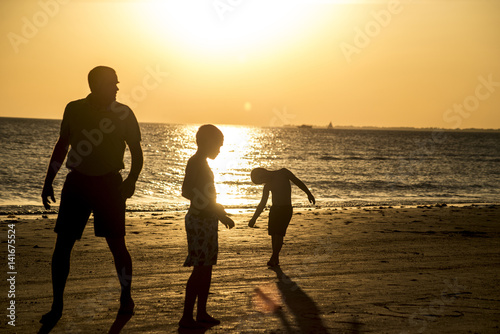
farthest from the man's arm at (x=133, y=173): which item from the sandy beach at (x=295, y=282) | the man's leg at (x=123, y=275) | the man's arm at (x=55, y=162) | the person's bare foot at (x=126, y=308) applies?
the sandy beach at (x=295, y=282)

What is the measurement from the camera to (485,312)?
18.3 ft

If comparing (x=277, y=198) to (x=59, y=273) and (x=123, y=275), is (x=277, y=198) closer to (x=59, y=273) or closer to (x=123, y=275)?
(x=123, y=275)

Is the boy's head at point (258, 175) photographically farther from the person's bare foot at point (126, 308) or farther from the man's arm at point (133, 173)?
the person's bare foot at point (126, 308)

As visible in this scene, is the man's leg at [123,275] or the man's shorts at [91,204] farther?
the man's leg at [123,275]

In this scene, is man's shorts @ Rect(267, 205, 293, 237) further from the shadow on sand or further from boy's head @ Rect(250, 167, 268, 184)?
the shadow on sand

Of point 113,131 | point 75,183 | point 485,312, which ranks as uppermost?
point 113,131

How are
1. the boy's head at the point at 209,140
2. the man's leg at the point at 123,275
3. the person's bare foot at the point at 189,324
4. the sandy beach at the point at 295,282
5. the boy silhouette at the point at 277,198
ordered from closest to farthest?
the person's bare foot at the point at 189,324, the boy's head at the point at 209,140, the sandy beach at the point at 295,282, the man's leg at the point at 123,275, the boy silhouette at the point at 277,198

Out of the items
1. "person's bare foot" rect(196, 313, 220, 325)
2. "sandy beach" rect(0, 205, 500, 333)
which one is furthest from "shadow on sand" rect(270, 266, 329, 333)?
"person's bare foot" rect(196, 313, 220, 325)

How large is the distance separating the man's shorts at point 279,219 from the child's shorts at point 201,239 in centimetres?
328

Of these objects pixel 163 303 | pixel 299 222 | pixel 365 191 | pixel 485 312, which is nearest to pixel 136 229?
pixel 299 222

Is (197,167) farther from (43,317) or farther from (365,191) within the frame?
(365,191)

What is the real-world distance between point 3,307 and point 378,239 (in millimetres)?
7258

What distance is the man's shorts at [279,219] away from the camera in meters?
8.26

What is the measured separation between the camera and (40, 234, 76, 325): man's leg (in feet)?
16.4
